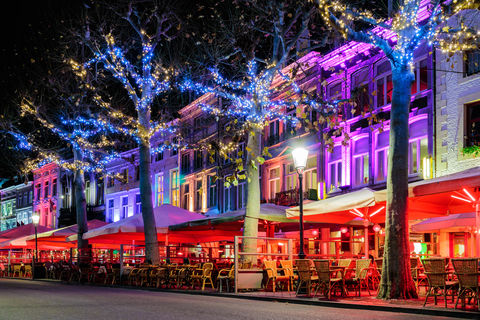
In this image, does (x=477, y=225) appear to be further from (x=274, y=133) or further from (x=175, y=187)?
(x=175, y=187)

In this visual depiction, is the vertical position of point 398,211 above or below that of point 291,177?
below

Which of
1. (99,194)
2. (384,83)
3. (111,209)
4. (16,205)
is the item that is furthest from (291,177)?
(16,205)

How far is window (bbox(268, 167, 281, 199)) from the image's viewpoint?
33.2 metres

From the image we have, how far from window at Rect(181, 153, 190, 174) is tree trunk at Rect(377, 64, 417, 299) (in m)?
31.8

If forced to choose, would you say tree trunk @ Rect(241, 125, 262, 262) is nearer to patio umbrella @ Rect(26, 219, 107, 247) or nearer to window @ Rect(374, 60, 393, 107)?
window @ Rect(374, 60, 393, 107)

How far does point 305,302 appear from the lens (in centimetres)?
1431

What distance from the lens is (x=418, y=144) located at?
23.9 metres

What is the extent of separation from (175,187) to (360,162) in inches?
892

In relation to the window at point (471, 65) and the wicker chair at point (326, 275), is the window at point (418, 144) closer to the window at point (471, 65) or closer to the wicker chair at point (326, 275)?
the window at point (471, 65)

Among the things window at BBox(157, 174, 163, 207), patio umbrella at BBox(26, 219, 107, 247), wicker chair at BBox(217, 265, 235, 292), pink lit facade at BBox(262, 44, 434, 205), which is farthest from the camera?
window at BBox(157, 174, 163, 207)

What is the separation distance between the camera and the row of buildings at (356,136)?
21609 mm

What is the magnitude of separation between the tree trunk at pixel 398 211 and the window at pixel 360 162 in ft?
41.2

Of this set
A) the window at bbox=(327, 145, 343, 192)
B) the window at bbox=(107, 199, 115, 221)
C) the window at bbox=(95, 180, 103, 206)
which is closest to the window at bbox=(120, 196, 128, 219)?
the window at bbox=(107, 199, 115, 221)

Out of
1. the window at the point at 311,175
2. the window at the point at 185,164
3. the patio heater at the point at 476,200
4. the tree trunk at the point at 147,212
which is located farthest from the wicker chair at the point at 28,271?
the patio heater at the point at 476,200
